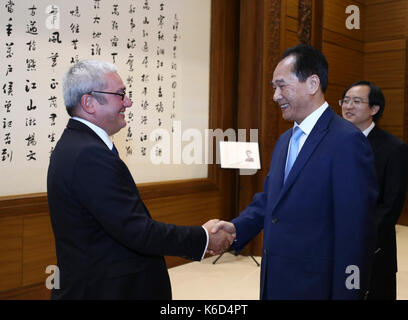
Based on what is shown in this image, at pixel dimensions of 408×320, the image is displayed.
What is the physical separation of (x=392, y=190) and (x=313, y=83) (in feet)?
3.27

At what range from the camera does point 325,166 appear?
1676mm

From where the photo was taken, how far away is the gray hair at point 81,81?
180 cm

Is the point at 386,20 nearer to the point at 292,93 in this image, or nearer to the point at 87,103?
the point at 292,93

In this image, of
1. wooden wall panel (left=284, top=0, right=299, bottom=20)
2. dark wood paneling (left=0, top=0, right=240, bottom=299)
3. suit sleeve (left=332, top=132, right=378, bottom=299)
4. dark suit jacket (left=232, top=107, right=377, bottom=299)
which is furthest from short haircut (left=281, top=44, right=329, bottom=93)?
wooden wall panel (left=284, top=0, right=299, bottom=20)

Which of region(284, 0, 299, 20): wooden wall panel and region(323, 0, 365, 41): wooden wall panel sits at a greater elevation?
region(323, 0, 365, 41): wooden wall panel

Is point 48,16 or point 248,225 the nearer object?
point 248,225

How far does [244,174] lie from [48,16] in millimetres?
2516

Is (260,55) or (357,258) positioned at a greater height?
(260,55)

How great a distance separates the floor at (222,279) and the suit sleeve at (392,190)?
4.86ft

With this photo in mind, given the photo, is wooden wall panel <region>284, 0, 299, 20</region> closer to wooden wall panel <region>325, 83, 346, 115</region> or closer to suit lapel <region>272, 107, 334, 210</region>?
wooden wall panel <region>325, 83, 346, 115</region>

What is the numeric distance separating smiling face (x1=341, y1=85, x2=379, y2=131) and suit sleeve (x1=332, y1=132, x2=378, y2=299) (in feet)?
3.95

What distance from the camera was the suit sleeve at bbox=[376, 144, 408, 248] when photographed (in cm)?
245
